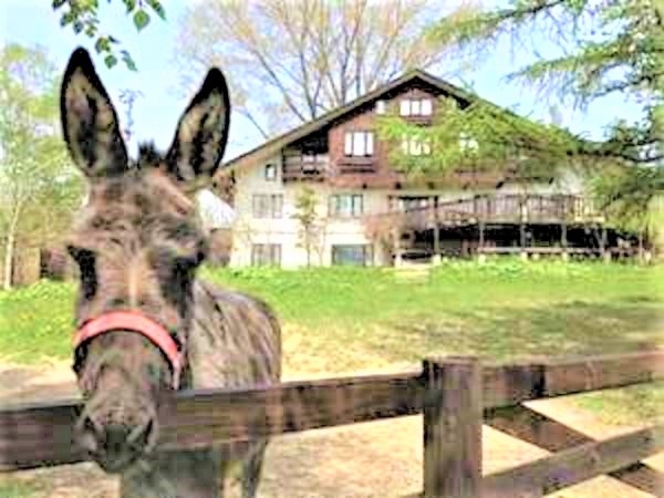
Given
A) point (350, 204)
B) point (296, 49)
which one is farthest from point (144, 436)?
point (350, 204)

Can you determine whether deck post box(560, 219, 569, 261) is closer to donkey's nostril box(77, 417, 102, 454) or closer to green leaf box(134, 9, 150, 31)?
green leaf box(134, 9, 150, 31)

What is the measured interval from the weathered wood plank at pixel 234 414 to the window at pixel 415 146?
5185 mm

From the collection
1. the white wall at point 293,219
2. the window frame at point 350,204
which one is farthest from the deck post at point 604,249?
the window frame at point 350,204

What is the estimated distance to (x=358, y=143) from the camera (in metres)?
7.06

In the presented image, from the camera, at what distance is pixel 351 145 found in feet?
22.9

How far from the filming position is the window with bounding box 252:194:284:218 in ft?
14.8

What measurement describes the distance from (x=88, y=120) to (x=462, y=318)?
5.86m

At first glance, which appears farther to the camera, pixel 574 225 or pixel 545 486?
pixel 574 225

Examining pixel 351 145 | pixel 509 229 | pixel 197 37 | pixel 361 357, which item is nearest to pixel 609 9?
pixel 351 145

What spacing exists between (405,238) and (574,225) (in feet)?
9.13

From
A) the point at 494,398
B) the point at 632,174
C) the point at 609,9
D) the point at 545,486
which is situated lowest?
the point at 545,486

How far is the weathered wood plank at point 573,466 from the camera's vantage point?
82.7 inches

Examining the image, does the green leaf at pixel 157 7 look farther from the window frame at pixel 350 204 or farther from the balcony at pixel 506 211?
the window frame at pixel 350 204

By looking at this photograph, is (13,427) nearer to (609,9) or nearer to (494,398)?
(494,398)
